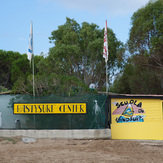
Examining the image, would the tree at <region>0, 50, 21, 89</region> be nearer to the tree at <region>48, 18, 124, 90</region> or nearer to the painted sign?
the tree at <region>48, 18, 124, 90</region>

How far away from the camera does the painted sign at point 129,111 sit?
1386 cm

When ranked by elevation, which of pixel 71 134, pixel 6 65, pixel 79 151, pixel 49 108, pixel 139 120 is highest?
pixel 6 65

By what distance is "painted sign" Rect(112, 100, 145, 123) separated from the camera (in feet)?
45.5

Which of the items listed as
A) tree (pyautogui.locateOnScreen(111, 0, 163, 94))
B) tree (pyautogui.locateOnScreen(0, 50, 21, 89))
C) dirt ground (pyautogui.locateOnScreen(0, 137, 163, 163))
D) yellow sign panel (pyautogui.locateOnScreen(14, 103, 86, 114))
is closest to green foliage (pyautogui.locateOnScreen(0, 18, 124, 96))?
tree (pyautogui.locateOnScreen(111, 0, 163, 94))

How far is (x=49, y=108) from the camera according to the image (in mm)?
13562

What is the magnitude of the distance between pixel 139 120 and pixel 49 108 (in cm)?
479

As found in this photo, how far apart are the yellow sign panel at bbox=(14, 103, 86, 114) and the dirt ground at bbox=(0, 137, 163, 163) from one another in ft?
4.80

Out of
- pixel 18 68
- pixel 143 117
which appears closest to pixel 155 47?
pixel 143 117

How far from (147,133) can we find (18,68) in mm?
41647

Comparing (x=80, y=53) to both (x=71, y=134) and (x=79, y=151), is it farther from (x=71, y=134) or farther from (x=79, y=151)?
(x=79, y=151)

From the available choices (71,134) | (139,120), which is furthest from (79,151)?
(139,120)

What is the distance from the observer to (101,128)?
13398 mm

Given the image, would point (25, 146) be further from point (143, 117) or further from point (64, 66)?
point (64, 66)

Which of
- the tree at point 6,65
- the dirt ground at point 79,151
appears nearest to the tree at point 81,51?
the tree at point 6,65
